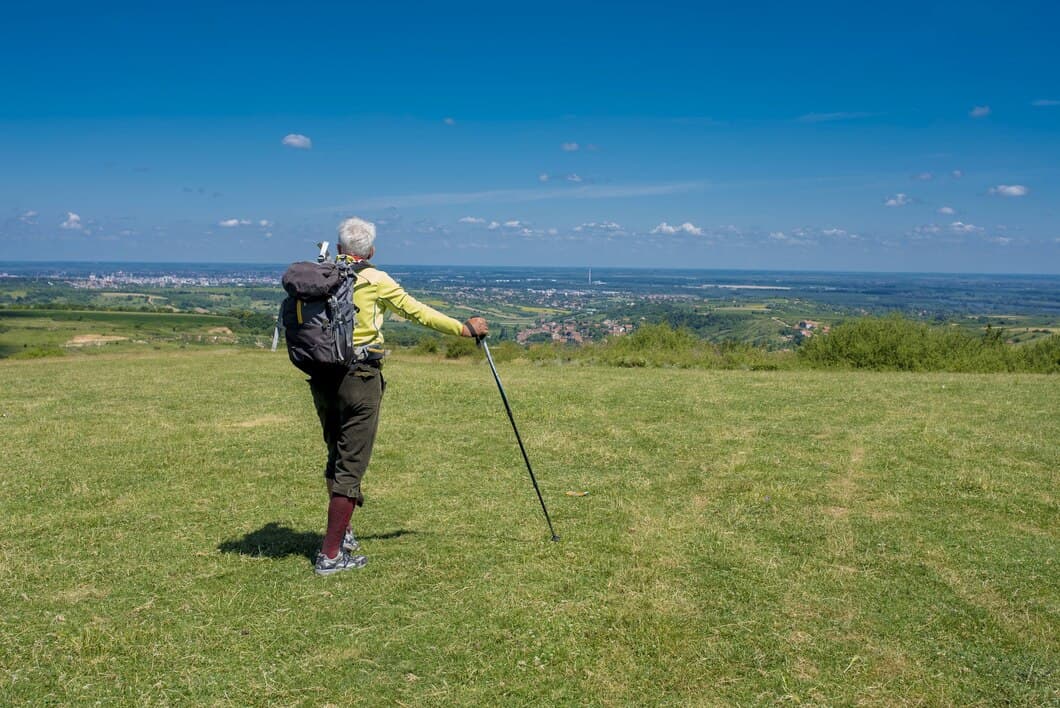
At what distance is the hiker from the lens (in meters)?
5.81

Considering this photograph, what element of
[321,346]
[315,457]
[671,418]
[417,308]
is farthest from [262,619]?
[671,418]

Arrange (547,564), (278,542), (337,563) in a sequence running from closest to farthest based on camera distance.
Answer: (337,563)
(547,564)
(278,542)

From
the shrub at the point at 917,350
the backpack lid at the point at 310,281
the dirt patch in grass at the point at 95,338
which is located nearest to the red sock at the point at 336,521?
the backpack lid at the point at 310,281

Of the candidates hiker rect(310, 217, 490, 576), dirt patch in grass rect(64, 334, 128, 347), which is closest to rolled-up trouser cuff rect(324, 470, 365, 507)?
hiker rect(310, 217, 490, 576)

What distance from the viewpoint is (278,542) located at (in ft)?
22.4

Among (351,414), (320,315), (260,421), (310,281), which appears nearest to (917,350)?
(260,421)

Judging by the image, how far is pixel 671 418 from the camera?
41.8 feet

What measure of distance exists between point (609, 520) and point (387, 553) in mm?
2363

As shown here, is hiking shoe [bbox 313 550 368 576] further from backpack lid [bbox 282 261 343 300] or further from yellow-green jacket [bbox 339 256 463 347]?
backpack lid [bbox 282 261 343 300]

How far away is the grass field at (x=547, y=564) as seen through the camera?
4.48 m

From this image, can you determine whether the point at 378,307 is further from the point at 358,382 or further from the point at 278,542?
the point at 278,542

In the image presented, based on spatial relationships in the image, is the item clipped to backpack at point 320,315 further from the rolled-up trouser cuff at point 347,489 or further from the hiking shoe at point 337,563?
the hiking shoe at point 337,563

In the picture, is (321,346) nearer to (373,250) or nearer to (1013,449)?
(373,250)

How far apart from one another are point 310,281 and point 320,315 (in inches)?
11.7
